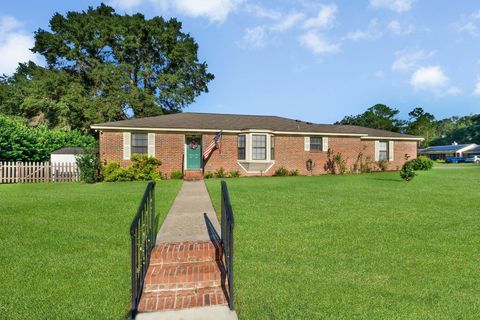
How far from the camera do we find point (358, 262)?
429cm

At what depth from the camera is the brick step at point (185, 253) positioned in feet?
14.0

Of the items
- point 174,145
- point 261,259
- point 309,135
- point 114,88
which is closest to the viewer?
point 261,259

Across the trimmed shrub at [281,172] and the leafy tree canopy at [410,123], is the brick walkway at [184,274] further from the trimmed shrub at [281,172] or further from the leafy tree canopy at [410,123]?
the leafy tree canopy at [410,123]

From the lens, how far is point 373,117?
6500 centimetres

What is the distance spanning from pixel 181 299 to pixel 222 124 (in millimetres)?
16424

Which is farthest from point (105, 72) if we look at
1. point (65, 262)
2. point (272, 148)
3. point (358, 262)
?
point (358, 262)

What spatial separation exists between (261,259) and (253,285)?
841mm

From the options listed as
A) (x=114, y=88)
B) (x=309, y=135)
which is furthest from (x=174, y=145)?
(x=114, y=88)

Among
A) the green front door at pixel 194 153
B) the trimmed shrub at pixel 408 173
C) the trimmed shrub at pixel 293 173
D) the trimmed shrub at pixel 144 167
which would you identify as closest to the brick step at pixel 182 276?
the trimmed shrub at pixel 144 167

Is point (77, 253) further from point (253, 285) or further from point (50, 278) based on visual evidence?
point (253, 285)

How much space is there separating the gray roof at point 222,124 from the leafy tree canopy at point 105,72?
1245 cm

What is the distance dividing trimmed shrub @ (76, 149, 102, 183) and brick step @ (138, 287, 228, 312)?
44.2ft

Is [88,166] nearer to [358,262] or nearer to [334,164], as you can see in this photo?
[358,262]

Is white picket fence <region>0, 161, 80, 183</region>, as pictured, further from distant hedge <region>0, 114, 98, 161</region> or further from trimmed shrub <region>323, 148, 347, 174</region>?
trimmed shrub <region>323, 148, 347, 174</region>
